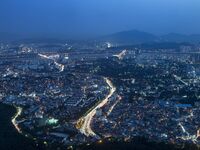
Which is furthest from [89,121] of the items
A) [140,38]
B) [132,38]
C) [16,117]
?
[132,38]

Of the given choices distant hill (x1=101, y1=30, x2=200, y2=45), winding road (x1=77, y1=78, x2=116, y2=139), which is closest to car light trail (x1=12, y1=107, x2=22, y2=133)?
winding road (x1=77, y1=78, x2=116, y2=139)

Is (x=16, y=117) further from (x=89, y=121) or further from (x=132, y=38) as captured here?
(x=132, y=38)

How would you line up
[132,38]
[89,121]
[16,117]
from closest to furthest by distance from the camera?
[89,121]
[16,117]
[132,38]

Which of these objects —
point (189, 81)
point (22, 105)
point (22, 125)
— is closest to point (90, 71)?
point (189, 81)

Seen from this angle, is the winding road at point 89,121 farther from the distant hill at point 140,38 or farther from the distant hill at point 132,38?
the distant hill at point 140,38

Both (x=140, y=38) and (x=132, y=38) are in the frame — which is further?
(x=132, y=38)

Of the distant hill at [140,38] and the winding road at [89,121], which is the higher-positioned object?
the distant hill at [140,38]

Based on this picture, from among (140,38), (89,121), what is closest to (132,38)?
(140,38)

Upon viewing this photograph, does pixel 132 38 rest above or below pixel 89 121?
above

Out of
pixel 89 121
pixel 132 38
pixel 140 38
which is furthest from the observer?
pixel 132 38

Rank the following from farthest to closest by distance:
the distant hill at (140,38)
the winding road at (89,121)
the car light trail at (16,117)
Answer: the distant hill at (140,38)
the car light trail at (16,117)
the winding road at (89,121)

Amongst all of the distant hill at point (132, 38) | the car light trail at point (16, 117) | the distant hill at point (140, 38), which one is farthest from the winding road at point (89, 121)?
the distant hill at point (140, 38)
